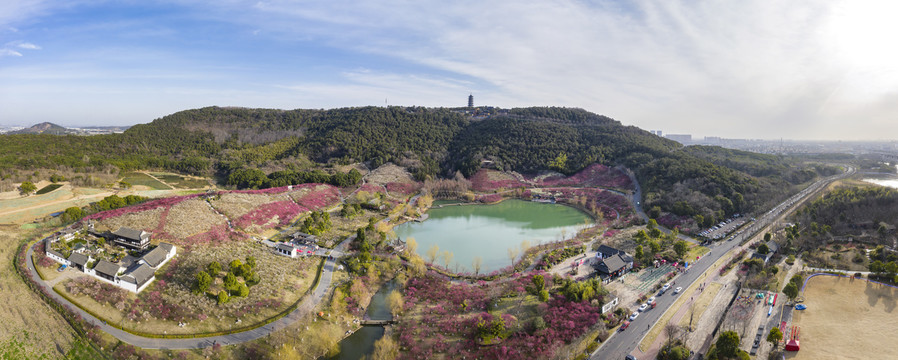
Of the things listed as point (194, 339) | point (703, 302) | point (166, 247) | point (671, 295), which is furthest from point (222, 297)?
point (703, 302)

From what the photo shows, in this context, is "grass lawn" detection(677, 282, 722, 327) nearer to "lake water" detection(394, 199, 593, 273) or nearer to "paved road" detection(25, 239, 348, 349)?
"lake water" detection(394, 199, 593, 273)

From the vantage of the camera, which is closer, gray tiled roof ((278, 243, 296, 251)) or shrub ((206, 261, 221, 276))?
A: shrub ((206, 261, 221, 276))

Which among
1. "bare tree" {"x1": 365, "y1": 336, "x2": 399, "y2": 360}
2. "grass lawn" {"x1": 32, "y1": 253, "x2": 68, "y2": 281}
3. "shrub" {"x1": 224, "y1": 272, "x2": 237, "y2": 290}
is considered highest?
"grass lawn" {"x1": 32, "y1": 253, "x2": 68, "y2": 281}

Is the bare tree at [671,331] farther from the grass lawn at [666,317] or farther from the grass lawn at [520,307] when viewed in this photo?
the grass lawn at [520,307]

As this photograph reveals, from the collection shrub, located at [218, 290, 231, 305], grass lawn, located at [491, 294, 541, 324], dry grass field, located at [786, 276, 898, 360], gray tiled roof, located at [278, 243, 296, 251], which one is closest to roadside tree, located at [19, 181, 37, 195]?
gray tiled roof, located at [278, 243, 296, 251]

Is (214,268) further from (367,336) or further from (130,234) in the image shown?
(367,336)

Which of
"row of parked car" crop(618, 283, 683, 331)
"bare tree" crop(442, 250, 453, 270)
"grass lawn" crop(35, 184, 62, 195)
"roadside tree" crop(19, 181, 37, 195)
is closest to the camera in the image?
"row of parked car" crop(618, 283, 683, 331)

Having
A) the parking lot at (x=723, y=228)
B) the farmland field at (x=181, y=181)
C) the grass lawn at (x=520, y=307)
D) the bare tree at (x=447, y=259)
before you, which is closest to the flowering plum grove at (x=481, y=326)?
the grass lawn at (x=520, y=307)
